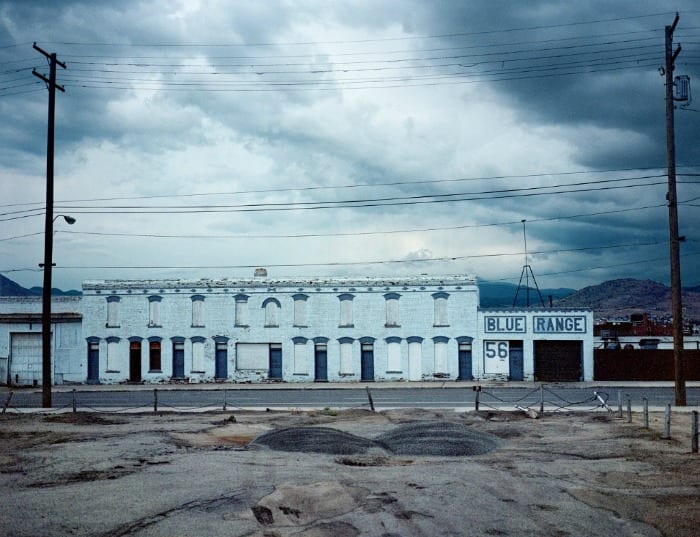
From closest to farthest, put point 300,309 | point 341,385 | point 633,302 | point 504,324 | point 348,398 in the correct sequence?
1. point 348,398
2. point 341,385
3. point 504,324
4. point 300,309
5. point 633,302

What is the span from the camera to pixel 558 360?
4238 cm

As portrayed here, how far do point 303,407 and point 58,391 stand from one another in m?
18.6

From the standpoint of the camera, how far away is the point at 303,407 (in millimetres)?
28797

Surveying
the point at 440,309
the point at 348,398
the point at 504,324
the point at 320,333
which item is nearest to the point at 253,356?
the point at 320,333

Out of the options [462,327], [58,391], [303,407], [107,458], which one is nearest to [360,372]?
[462,327]

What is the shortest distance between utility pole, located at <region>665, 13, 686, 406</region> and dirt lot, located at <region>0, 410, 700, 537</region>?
5600 millimetres

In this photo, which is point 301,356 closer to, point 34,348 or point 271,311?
point 271,311

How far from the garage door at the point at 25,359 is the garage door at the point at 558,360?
110ft

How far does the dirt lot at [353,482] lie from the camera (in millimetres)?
10086

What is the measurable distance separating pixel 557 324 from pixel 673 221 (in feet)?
55.3

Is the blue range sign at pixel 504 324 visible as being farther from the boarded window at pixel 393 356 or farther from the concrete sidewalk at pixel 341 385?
the boarded window at pixel 393 356

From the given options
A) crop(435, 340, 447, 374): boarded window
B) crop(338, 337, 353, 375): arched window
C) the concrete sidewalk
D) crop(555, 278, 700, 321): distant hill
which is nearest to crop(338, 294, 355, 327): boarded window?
crop(338, 337, 353, 375): arched window

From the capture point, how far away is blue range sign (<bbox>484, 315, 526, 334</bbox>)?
139 feet

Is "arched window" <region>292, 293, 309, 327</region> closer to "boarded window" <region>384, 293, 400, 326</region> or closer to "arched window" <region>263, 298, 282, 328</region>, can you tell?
"arched window" <region>263, 298, 282, 328</region>
